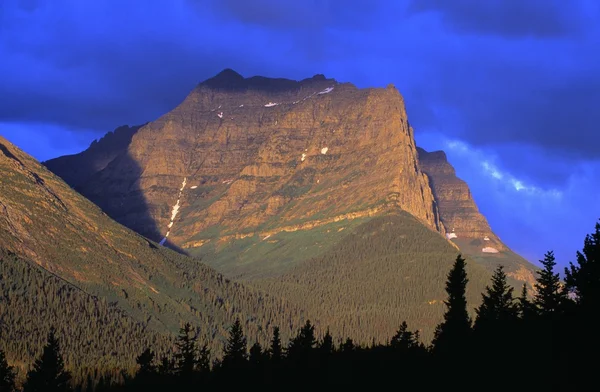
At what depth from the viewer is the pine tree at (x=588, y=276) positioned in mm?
77125

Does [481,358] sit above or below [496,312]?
below

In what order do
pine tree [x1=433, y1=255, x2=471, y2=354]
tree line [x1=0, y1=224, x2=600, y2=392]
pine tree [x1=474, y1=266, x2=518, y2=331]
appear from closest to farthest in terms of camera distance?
tree line [x1=0, y1=224, x2=600, y2=392]
pine tree [x1=474, y1=266, x2=518, y2=331]
pine tree [x1=433, y1=255, x2=471, y2=354]

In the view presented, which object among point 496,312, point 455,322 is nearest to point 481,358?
point 455,322

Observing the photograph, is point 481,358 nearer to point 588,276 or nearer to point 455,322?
point 588,276

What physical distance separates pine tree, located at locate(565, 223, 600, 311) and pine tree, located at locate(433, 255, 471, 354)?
10952 mm

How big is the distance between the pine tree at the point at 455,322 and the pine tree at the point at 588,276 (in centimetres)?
1095

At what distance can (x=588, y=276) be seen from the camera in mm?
Answer: 81625

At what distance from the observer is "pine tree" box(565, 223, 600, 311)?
253ft

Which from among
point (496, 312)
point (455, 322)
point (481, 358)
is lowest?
point (481, 358)

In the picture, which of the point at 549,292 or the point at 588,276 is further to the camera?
the point at 549,292

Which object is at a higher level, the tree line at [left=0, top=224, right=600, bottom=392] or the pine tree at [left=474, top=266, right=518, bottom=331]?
the pine tree at [left=474, top=266, right=518, bottom=331]

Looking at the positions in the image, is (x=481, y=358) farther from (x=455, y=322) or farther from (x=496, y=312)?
(x=496, y=312)

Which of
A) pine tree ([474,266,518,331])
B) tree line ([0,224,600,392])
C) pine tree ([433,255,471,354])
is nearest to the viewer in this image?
tree line ([0,224,600,392])

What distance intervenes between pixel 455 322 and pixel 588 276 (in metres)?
26.2
